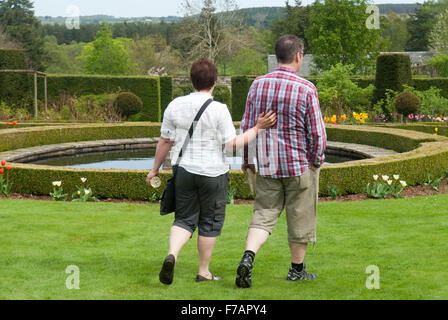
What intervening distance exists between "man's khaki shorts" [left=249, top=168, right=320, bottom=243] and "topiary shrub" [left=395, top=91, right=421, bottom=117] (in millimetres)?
13733

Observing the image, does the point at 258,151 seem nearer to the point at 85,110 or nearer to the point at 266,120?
the point at 266,120

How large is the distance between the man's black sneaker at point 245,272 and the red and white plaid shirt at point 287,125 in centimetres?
54

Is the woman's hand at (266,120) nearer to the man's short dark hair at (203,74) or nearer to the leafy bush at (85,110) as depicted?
the man's short dark hair at (203,74)

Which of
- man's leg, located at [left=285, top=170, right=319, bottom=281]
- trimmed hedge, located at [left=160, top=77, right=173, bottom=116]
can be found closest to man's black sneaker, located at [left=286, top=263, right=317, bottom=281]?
man's leg, located at [left=285, top=170, right=319, bottom=281]

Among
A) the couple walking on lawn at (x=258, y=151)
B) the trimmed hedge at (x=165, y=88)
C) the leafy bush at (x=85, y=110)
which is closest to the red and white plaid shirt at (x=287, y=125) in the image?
the couple walking on lawn at (x=258, y=151)

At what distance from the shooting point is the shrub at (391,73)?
1914cm

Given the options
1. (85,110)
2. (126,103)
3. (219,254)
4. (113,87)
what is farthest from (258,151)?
(113,87)

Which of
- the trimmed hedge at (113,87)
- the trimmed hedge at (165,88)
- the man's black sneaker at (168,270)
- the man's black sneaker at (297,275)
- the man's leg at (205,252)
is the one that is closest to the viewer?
the man's black sneaker at (168,270)

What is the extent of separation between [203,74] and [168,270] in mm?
1206

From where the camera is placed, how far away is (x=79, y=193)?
752cm

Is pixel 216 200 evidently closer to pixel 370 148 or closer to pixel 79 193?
pixel 79 193

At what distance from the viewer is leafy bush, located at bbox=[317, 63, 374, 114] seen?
61.3 feet

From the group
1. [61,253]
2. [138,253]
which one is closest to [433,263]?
[138,253]
